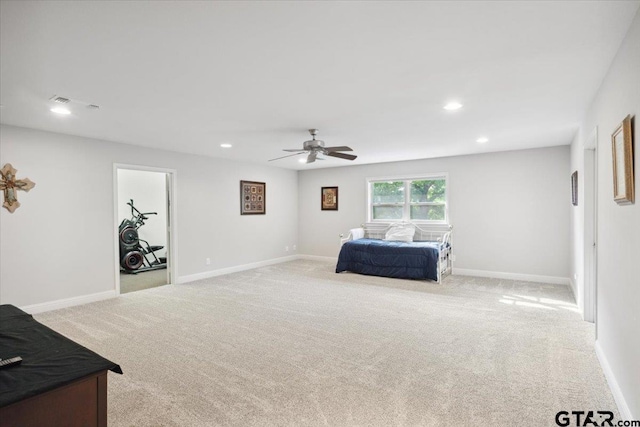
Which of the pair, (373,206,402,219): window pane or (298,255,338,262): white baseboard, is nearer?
(373,206,402,219): window pane

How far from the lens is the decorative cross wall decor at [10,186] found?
13.4 ft

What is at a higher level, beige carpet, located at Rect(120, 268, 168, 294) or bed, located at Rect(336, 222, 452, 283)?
bed, located at Rect(336, 222, 452, 283)

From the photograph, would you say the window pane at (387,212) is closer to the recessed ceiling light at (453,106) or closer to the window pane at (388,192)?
the window pane at (388,192)

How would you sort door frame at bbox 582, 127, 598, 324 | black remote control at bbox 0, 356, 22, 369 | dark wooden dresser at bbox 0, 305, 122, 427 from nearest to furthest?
dark wooden dresser at bbox 0, 305, 122, 427, black remote control at bbox 0, 356, 22, 369, door frame at bbox 582, 127, 598, 324

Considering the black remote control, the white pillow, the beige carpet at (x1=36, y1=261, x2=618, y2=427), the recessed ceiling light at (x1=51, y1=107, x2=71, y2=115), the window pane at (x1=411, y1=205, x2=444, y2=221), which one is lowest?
the beige carpet at (x1=36, y1=261, x2=618, y2=427)

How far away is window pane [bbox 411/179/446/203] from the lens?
6.98 metres

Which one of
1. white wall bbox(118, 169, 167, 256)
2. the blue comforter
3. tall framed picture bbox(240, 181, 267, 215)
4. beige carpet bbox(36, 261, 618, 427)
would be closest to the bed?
the blue comforter

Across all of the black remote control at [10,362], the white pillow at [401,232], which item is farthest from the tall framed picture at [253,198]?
the black remote control at [10,362]

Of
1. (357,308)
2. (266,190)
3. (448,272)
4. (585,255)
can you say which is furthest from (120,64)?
(448,272)

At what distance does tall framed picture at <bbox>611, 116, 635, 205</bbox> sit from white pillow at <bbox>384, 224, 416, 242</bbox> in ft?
15.5

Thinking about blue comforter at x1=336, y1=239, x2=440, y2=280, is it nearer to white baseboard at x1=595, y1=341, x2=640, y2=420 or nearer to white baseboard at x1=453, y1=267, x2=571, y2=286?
white baseboard at x1=453, y1=267, x2=571, y2=286

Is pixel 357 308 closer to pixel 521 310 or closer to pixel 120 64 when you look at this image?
pixel 521 310

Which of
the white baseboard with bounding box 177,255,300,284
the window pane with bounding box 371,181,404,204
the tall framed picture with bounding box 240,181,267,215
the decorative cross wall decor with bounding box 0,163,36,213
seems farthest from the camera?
the window pane with bounding box 371,181,404,204

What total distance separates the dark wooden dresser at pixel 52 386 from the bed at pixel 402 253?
5.26 m
